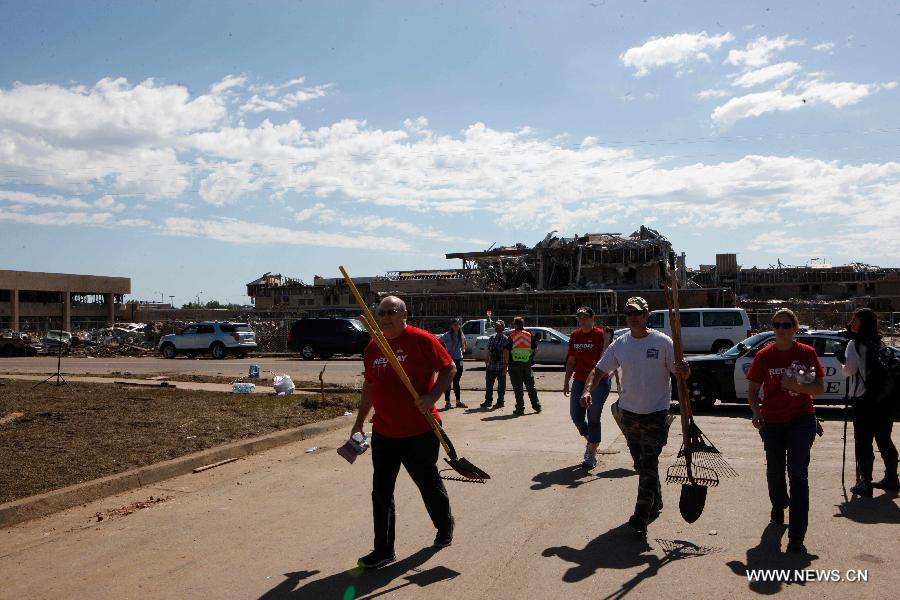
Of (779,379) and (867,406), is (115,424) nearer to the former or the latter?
(779,379)

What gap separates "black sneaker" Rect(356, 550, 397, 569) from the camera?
5.28 m

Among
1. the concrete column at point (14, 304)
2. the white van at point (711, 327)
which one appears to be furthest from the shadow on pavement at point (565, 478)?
the concrete column at point (14, 304)

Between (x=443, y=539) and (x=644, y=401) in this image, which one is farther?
(x=644, y=401)

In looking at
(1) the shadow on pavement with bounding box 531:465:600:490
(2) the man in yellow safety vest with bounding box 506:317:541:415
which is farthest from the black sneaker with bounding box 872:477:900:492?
(2) the man in yellow safety vest with bounding box 506:317:541:415

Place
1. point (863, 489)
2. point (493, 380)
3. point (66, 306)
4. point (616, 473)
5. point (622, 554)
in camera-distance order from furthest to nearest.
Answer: point (66, 306)
point (493, 380)
point (616, 473)
point (863, 489)
point (622, 554)

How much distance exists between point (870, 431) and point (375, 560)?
192 inches

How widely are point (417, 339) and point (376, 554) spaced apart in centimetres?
148

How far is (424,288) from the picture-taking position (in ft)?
174

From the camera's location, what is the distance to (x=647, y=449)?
238 inches

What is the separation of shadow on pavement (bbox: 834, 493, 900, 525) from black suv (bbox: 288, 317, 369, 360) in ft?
87.9

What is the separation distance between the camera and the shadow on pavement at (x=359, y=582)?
482 cm

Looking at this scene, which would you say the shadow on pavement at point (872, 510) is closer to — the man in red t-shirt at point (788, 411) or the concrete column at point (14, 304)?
the man in red t-shirt at point (788, 411)

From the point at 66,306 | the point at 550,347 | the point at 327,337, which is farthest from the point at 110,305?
the point at 550,347

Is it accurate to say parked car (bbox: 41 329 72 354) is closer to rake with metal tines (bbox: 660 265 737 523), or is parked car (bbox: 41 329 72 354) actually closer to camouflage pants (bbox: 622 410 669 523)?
camouflage pants (bbox: 622 410 669 523)
